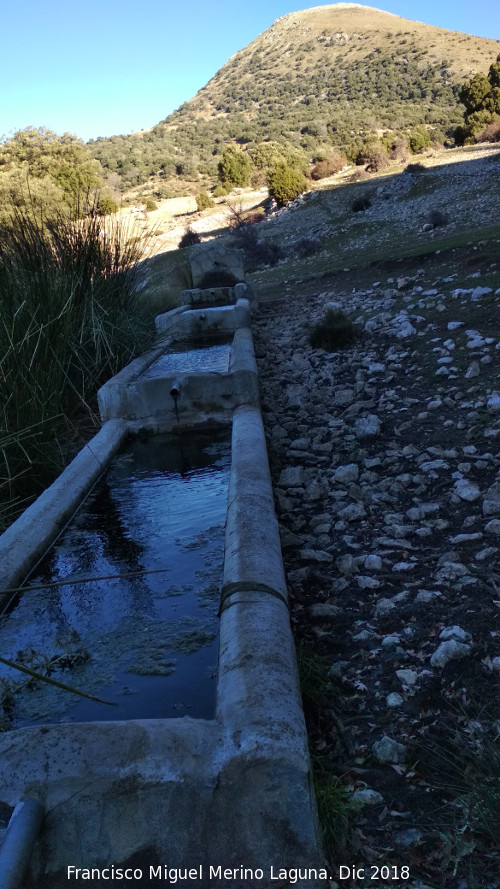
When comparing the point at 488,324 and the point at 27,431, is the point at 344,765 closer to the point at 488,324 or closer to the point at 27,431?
the point at 27,431

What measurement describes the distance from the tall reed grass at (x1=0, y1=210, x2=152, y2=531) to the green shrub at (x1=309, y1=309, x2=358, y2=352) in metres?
1.84

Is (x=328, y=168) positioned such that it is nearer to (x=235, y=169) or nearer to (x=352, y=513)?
(x=235, y=169)

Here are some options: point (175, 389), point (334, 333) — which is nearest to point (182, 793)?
point (175, 389)

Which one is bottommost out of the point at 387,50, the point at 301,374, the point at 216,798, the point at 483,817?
the point at 301,374

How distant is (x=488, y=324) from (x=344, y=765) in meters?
4.94

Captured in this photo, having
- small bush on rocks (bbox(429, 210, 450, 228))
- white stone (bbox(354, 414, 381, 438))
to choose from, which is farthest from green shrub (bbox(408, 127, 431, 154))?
white stone (bbox(354, 414, 381, 438))

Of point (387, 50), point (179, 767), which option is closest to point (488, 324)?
point (179, 767)

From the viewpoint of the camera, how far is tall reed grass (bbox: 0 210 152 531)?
12.8 feet

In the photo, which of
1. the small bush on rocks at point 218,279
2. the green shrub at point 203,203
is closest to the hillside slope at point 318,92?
the green shrub at point 203,203

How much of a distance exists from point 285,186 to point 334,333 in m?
18.4

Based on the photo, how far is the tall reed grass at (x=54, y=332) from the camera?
3889 millimetres

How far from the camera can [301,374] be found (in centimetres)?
670

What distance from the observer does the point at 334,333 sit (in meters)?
7.35

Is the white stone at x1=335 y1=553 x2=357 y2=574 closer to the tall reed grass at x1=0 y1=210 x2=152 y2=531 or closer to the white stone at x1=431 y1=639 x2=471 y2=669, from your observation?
the white stone at x1=431 y1=639 x2=471 y2=669
